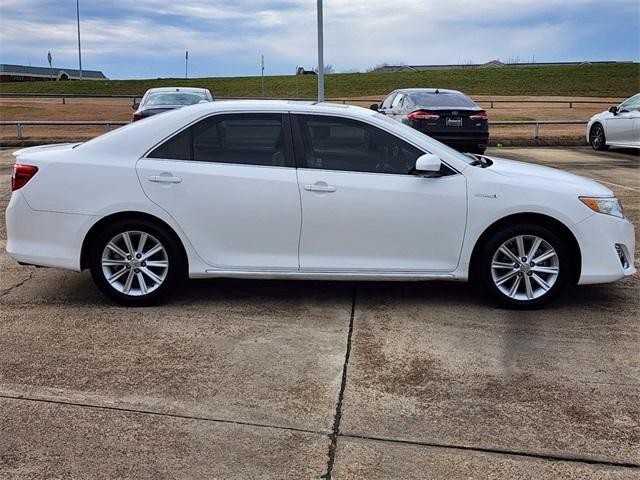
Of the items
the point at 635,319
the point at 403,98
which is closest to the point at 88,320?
the point at 635,319

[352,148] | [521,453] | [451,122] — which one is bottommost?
[521,453]

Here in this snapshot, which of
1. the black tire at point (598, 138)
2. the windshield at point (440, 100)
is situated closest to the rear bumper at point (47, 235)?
the windshield at point (440, 100)

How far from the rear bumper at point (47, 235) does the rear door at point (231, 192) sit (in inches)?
24.4

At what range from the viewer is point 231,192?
5.26 metres

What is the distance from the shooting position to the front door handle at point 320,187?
17.2ft

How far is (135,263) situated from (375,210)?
1.88 meters

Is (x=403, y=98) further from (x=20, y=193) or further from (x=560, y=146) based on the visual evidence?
(x=20, y=193)

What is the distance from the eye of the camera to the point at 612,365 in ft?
14.4

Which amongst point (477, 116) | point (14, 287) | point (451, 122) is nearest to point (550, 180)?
point (14, 287)

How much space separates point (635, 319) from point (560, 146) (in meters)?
15.5

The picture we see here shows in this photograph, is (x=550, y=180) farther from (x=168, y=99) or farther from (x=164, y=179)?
(x=168, y=99)

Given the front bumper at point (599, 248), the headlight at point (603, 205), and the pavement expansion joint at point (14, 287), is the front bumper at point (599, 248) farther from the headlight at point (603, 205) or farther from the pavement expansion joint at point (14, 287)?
the pavement expansion joint at point (14, 287)

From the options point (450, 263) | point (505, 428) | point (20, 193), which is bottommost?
point (505, 428)

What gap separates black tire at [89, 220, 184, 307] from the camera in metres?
5.31
